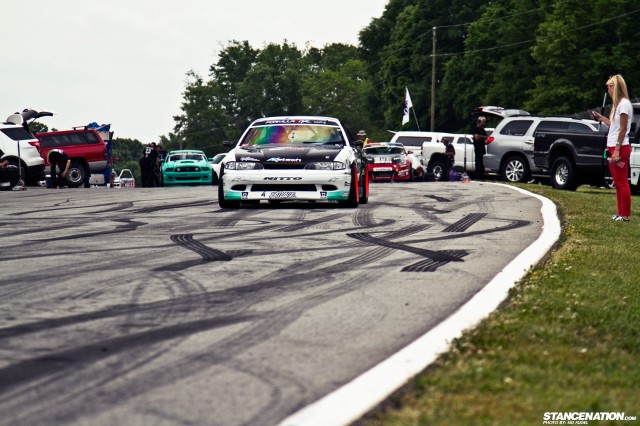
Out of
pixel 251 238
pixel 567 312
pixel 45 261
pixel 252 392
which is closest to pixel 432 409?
pixel 252 392

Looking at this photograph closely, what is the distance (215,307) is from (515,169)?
25210 mm

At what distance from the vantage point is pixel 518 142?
30.9 metres

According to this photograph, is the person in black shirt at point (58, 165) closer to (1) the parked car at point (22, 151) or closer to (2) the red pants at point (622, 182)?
(1) the parked car at point (22, 151)

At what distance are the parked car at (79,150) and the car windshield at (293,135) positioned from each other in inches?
855

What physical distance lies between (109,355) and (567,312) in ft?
8.49

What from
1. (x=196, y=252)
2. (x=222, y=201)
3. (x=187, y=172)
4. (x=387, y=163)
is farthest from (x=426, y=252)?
(x=187, y=172)

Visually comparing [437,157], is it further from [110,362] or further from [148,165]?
[110,362]

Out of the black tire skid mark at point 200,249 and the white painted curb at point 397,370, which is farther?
the black tire skid mark at point 200,249

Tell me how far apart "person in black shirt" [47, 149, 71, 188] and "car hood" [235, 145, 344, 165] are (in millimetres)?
19532

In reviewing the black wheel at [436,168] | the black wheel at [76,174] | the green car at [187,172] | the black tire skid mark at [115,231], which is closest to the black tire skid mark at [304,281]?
the black tire skid mark at [115,231]

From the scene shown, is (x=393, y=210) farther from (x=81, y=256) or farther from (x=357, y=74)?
(x=357, y=74)

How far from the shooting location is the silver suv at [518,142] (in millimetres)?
30391

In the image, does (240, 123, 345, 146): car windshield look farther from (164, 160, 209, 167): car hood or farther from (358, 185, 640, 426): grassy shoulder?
(164, 160, 209, 167): car hood
